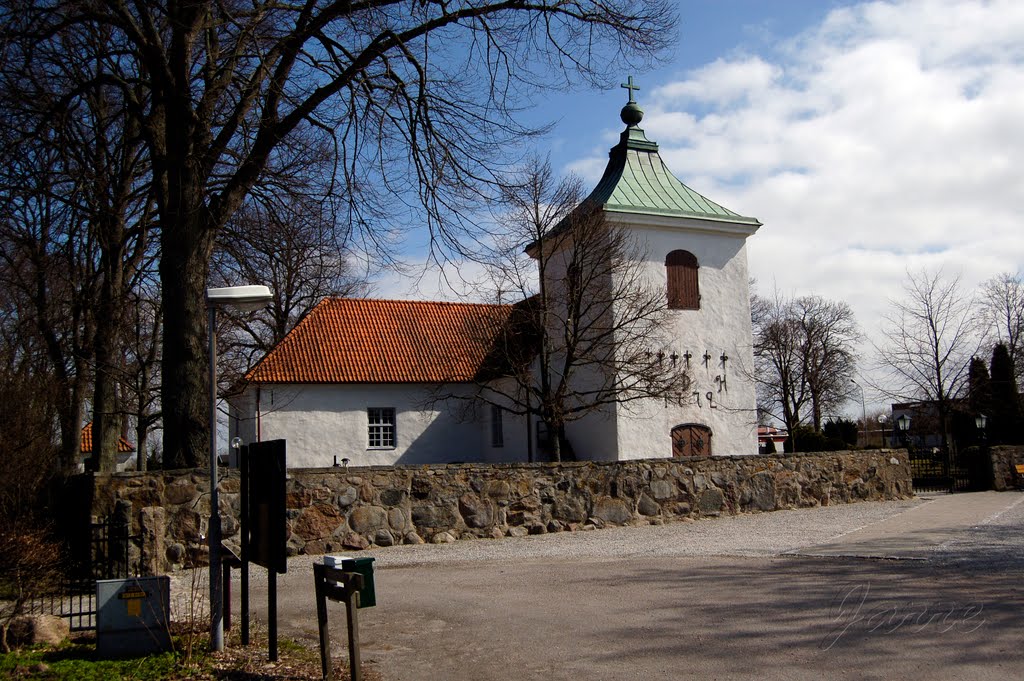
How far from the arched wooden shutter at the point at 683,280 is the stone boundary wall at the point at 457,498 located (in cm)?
882

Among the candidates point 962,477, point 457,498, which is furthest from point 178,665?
point 962,477

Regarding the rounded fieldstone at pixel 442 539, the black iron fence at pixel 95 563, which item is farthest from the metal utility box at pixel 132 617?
the rounded fieldstone at pixel 442 539

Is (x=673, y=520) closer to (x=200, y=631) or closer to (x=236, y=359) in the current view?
(x=200, y=631)

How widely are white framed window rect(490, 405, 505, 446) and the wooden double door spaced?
612cm

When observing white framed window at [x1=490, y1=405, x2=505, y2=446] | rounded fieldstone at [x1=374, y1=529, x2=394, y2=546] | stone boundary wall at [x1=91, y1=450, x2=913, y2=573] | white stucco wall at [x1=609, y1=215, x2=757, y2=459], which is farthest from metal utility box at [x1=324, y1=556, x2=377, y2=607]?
white framed window at [x1=490, y1=405, x2=505, y2=446]

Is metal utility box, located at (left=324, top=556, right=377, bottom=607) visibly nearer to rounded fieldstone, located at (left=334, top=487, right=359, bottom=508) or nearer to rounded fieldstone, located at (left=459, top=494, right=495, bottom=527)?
rounded fieldstone, located at (left=334, top=487, right=359, bottom=508)

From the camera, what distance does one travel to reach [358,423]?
2922 centimetres

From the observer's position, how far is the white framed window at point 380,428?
97.1ft

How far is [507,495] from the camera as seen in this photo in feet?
51.8

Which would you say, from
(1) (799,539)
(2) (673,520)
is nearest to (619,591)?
(1) (799,539)

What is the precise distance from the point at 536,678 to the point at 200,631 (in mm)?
3581

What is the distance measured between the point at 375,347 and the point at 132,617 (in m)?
23.3

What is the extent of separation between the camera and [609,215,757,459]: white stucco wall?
2661 cm

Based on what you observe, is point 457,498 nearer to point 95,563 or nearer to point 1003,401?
point 95,563
